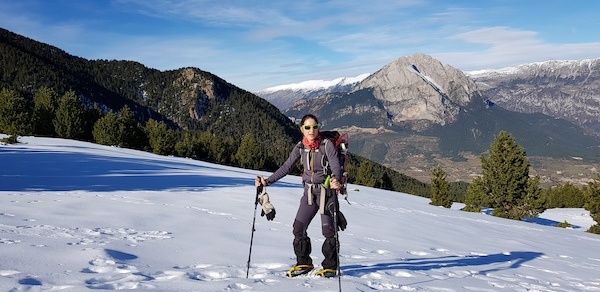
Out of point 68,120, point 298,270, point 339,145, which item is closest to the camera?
point 298,270

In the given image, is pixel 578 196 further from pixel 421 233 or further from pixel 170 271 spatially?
pixel 170 271

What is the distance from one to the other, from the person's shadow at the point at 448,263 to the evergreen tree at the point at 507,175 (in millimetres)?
25960

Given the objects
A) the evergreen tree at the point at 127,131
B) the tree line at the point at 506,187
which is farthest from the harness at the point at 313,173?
the evergreen tree at the point at 127,131

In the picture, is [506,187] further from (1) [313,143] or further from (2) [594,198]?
(1) [313,143]

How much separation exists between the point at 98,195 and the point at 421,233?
11202 mm

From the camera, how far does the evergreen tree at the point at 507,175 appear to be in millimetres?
34812

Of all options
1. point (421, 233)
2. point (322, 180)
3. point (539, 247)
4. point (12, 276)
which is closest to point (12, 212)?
point (12, 276)

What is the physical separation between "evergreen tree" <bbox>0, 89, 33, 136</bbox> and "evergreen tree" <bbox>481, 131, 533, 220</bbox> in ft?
175

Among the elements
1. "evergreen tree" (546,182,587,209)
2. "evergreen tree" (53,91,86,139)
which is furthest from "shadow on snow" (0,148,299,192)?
"evergreen tree" (546,182,587,209)

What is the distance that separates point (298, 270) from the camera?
22.2ft

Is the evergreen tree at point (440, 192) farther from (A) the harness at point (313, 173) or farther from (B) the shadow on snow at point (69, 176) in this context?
(A) the harness at point (313, 173)

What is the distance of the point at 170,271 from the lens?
6164mm

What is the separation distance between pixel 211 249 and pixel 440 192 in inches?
1340

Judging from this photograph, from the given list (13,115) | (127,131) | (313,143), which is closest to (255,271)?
(313,143)
